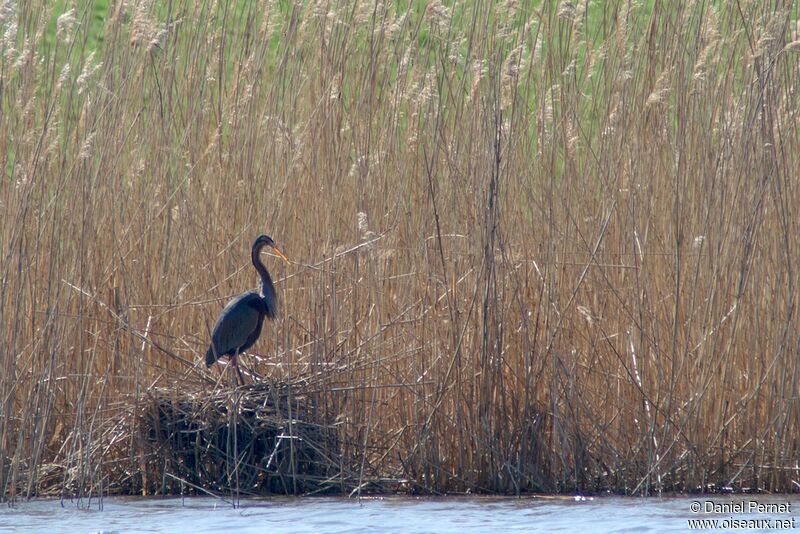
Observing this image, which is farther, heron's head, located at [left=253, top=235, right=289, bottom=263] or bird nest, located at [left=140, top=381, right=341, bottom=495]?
heron's head, located at [left=253, top=235, right=289, bottom=263]

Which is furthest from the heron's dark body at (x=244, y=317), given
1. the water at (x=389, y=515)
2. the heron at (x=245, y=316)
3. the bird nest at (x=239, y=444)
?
the water at (x=389, y=515)

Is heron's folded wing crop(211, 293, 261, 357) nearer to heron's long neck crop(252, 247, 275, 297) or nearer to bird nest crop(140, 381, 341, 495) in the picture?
heron's long neck crop(252, 247, 275, 297)

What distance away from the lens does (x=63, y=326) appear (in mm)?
4293

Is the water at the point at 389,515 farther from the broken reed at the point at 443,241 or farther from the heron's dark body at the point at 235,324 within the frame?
the heron's dark body at the point at 235,324

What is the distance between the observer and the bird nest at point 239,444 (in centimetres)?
426

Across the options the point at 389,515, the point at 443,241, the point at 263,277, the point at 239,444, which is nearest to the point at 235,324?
the point at 263,277

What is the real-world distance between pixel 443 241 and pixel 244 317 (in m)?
0.72

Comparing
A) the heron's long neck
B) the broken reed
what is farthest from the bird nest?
the heron's long neck

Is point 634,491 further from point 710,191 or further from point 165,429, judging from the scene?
point 165,429

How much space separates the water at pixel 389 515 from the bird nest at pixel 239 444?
10 centimetres

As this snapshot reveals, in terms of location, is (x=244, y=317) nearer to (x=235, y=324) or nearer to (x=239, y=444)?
(x=235, y=324)

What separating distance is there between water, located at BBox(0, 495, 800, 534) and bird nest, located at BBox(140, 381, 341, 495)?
0.33 feet

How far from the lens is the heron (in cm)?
436

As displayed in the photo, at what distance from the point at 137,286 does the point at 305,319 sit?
59 centimetres
